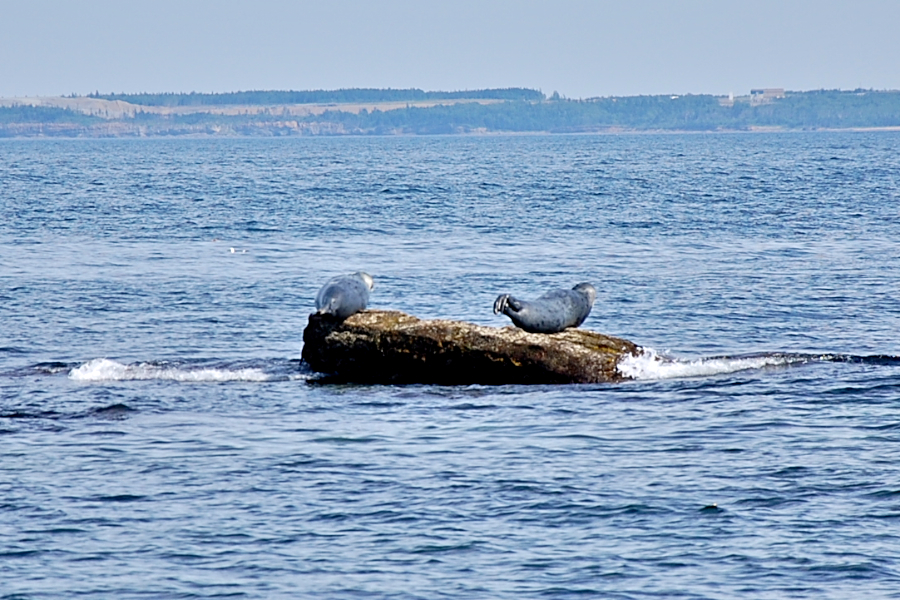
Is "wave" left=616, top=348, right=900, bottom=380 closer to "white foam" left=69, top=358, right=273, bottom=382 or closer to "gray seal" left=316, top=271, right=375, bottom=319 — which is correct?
"gray seal" left=316, top=271, right=375, bottom=319

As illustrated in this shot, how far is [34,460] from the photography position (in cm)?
1323

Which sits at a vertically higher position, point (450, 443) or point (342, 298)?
point (342, 298)

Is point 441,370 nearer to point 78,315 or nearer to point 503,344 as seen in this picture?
point 503,344

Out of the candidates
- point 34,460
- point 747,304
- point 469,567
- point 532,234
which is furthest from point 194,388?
point 532,234

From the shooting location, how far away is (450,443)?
13688mm

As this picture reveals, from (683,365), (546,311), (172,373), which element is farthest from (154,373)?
(683,365)

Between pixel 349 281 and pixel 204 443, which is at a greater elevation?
pixel 349 281

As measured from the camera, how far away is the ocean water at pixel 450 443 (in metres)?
10.2

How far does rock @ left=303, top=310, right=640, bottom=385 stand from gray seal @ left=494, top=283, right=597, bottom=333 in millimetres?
142

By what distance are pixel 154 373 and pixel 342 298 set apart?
300 cm

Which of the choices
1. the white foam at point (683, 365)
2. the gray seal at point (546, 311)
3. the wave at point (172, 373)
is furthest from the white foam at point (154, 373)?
the white foam at point (683, 365)

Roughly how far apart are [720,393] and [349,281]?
16.4 feet

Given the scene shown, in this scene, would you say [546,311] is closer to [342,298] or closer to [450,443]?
[342,298]

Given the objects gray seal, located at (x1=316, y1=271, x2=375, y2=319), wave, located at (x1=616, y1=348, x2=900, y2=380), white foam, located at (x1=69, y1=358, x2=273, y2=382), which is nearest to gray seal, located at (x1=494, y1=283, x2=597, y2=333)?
wave, located at (x1=616, y1=348, x2=900, y2=380)
